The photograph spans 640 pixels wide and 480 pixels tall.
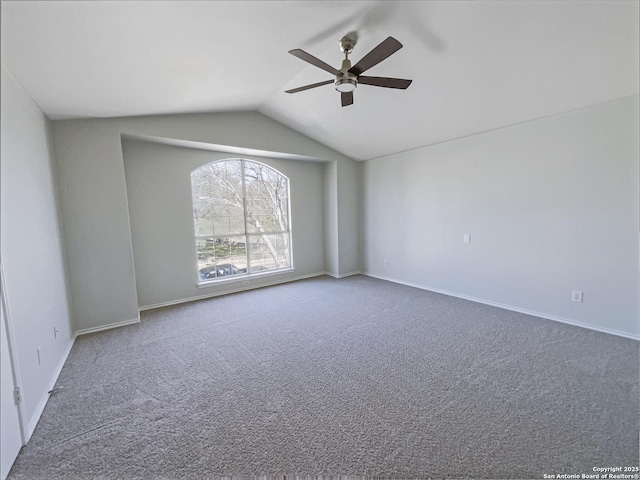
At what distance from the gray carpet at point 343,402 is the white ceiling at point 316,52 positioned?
2.43 metres

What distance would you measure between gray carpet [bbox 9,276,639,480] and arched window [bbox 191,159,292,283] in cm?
153

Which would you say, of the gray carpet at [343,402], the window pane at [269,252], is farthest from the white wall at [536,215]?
the window pane at [269,252]

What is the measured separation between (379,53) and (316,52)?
937mm

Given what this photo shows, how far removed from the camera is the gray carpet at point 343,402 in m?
1.40

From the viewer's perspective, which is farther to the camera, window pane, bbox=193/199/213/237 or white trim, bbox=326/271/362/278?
white trim, bbox=326/271/362/278

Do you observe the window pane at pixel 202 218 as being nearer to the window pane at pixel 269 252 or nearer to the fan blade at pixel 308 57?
the window pane at pixel 269 252

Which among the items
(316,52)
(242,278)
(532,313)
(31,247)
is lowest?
(532,313)

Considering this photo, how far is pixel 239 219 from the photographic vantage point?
458 cm

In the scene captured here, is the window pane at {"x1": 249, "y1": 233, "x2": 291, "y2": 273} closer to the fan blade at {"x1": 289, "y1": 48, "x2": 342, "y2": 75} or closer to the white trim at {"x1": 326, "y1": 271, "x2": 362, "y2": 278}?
the white trim at {"x1": 326, "y1": 271, "x2": 362, "y2": 278}

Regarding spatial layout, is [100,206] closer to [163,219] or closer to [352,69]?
[163,219]

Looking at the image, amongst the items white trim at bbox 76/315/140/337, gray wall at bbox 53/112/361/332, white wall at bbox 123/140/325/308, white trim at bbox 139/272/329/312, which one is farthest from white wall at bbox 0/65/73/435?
white trim at bbox 139/272/329/312

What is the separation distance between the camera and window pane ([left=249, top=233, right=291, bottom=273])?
190 inches

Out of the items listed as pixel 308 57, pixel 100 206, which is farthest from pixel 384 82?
pixel 100 206

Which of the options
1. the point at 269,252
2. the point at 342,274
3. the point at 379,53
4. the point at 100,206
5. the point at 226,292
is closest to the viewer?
the point at 379,53
